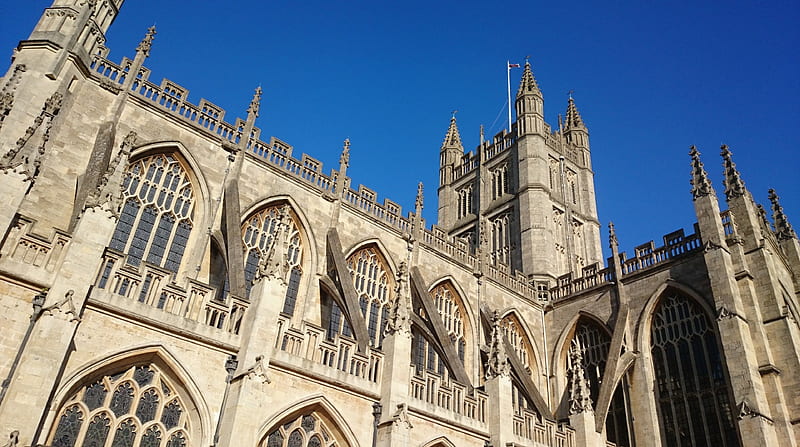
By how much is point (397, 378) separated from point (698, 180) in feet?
46.7

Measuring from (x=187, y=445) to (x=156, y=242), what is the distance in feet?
19.6

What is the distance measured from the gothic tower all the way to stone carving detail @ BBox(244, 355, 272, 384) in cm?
1832

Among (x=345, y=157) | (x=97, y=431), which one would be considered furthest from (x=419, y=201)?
(x=97, y=431)

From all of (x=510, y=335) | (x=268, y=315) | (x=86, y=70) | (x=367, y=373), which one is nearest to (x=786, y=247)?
(x=510, y=335)

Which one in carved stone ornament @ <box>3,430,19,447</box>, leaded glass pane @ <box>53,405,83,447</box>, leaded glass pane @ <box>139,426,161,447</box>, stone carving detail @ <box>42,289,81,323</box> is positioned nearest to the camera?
carved stone ornament @ <box>3,430,19,447</box>

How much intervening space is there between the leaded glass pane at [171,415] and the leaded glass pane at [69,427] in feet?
4.58

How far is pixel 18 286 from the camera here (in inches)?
374

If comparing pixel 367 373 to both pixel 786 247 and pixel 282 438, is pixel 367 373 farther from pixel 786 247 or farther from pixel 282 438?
pixel 786 247

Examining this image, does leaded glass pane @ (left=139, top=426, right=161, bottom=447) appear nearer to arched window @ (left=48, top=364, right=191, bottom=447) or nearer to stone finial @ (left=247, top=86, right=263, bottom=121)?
arched window @ (left=48, top=364, right=191, bottom=447)

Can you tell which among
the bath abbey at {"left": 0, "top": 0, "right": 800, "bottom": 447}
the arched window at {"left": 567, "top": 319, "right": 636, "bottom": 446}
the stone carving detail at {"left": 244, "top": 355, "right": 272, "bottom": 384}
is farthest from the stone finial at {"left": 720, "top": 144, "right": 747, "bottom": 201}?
the stone carving detail at {"left": 244, "top": 355, "right": 272, "bottom": 384}

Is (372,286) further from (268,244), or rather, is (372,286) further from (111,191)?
(111,191)

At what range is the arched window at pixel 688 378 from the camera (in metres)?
17.9

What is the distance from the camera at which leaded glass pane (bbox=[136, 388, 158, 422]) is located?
10.3 m

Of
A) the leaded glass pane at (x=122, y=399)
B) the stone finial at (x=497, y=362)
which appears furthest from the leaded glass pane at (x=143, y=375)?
the stone finial at (x=497, y=362)
